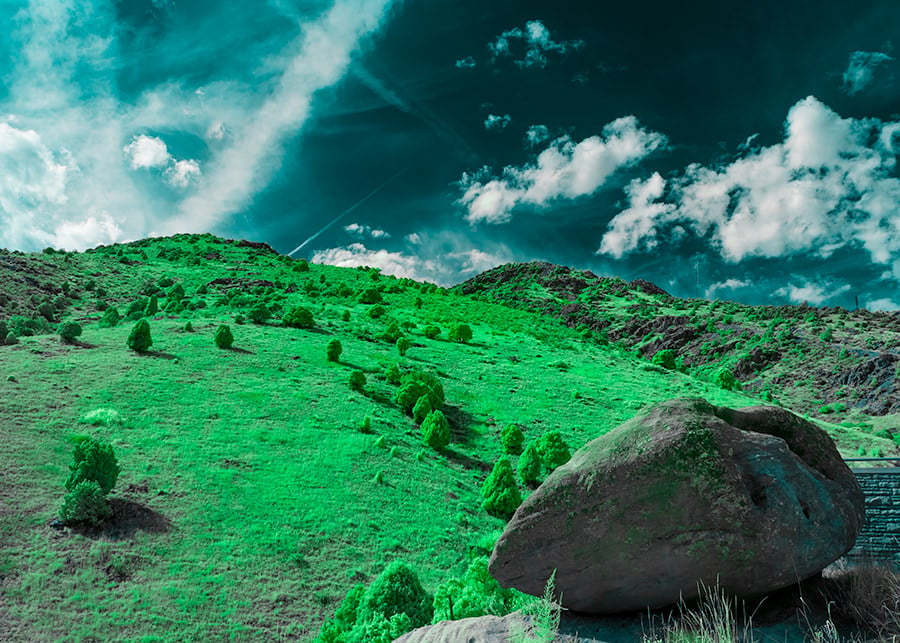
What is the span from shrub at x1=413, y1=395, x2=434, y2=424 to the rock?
57.5 feet

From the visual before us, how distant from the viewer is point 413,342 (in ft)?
134

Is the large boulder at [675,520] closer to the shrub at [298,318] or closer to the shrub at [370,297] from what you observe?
the shrub at [298,318]

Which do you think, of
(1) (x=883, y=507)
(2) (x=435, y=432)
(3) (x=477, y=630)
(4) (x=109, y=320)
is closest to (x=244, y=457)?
(2) (x=435, y=432)

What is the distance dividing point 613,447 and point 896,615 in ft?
10.2

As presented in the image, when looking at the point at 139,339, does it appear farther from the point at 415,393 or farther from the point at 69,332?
the point at 415,393

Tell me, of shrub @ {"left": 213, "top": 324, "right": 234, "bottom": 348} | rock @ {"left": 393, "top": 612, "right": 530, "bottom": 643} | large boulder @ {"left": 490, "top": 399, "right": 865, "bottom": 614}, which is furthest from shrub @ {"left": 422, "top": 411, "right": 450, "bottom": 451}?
large boulder @ {"left": 490, "top": 399, "right": 865, "bottom": 614}

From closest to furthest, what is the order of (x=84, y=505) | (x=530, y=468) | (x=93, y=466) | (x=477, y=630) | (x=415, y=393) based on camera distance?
(x=477, y=630) < (x=84, y=505) < (x=93, y=466) < (x=530, y=468) < (x=415, y=393)

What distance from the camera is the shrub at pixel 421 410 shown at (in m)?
25.0

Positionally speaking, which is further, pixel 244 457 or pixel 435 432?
pixel 435 432

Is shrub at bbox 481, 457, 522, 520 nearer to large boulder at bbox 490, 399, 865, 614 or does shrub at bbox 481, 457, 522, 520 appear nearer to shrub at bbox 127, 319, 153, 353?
large boulder at bbox 490, 399, 865, 614

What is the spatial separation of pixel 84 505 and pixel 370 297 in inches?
1820

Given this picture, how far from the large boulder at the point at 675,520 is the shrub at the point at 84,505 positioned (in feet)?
41.2

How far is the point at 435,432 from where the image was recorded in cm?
2303

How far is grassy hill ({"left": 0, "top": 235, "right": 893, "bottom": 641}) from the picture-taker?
472 inches
